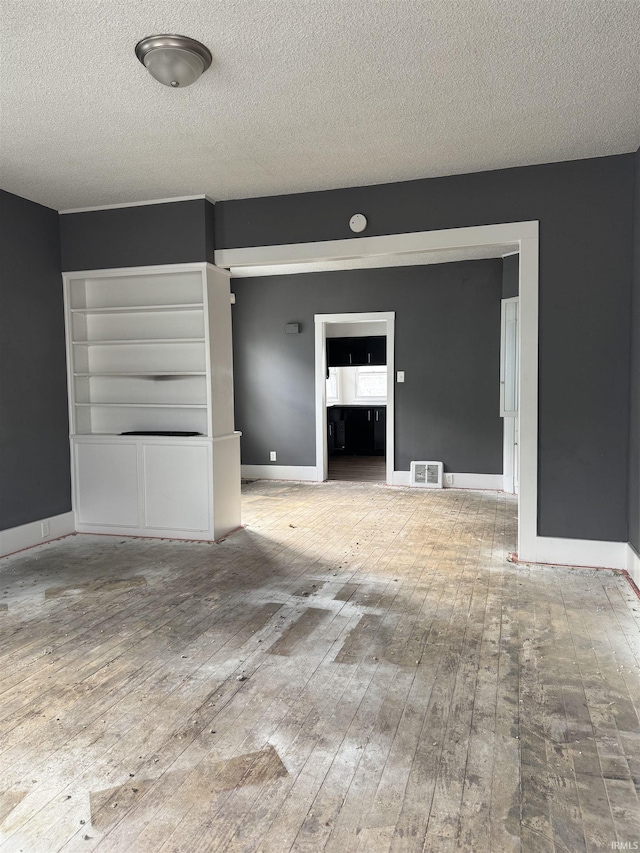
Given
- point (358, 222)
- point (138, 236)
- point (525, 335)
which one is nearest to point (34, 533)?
point (138, 236)

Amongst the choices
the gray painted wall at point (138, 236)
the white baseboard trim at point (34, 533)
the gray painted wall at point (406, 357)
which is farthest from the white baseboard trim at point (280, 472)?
the gray painted wall at point (138, 236)

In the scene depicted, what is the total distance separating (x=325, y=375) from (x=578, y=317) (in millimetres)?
4107

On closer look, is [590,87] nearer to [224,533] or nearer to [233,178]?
[233,178]

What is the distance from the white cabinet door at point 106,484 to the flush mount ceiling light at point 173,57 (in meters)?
3.07

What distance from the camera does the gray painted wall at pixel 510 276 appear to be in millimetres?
6396

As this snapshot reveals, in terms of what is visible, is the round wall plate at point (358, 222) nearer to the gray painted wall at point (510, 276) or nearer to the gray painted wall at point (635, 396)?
the gray painted wall at point (635, 396)

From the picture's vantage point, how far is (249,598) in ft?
11.9

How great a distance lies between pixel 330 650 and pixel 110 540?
279 centimetres

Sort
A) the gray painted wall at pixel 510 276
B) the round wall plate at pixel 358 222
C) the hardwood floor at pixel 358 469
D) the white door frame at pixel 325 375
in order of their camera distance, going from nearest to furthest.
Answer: the round wall plate at pixel 358 222 → the gray painted wall at pixel 510 276 → the white door frame at pixel 325 375 → the hardwood floor at pixel 358 469

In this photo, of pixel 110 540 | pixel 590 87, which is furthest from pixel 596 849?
pixel 110 540

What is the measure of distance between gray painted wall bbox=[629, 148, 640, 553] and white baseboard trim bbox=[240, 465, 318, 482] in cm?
452

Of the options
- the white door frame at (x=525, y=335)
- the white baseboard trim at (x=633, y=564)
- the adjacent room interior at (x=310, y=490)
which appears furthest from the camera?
the white door frame at (x=525, y=335)

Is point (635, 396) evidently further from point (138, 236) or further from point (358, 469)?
point (358, 469)

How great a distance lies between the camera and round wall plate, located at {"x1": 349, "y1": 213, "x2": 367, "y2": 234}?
4.50 m
